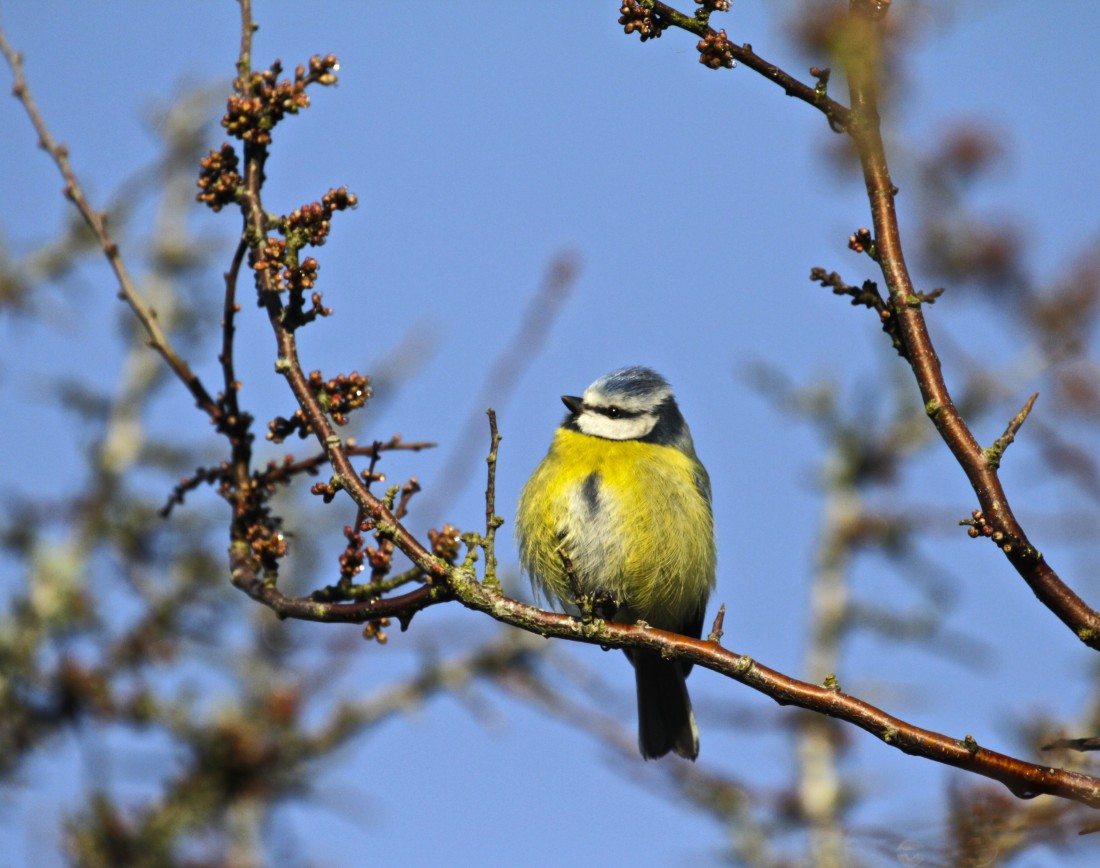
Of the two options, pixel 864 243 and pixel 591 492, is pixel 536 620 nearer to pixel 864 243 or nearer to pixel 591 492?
pixel 864 243

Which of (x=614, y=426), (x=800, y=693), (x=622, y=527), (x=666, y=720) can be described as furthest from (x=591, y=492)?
(x=800, y=693)

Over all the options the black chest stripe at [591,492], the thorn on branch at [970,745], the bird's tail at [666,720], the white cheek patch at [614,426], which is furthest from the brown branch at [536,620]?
the bird's tail at [666,720]

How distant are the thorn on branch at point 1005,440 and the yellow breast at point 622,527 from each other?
7.03 ft

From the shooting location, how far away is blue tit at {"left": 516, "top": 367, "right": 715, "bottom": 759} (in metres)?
4.93

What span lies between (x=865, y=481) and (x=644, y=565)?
5.26 meters

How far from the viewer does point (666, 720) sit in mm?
5883

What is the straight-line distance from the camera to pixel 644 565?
4973 mm

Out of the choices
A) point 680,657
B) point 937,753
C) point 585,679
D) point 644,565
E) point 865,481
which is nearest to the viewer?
point 937,753

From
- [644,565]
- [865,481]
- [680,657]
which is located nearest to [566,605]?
[644,565]

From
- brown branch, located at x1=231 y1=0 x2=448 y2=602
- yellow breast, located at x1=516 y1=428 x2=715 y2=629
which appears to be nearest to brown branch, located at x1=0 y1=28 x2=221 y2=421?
brown branch, located at x1=231 y1=0 x2=448 y2=602

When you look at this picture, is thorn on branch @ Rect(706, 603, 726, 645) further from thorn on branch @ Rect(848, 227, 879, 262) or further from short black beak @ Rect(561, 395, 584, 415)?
short black beak @ Rect(561, 395, 584, 415)

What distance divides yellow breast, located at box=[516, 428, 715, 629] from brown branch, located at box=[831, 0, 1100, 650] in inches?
81.4

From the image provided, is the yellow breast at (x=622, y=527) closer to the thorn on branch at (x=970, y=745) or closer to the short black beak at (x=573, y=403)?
the short black beak at (x=573, y=403)

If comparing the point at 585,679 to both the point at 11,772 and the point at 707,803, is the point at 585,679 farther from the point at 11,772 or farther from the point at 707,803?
the point at 11,772
